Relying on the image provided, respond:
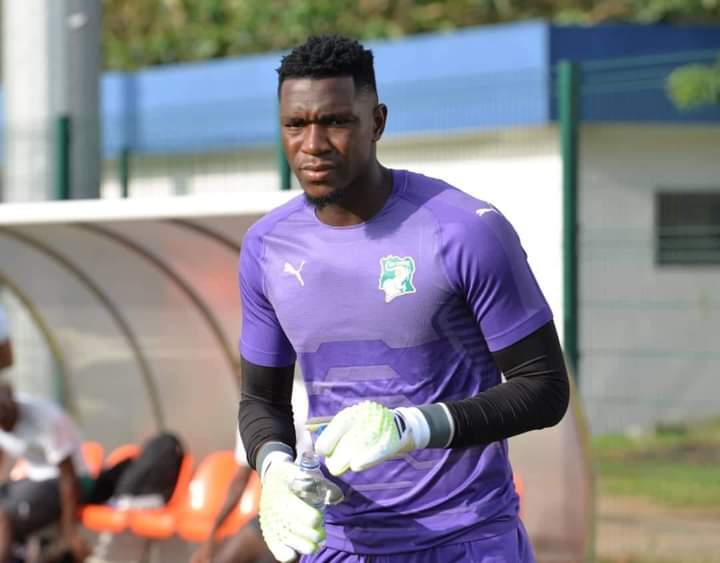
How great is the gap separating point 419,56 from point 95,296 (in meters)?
7.73

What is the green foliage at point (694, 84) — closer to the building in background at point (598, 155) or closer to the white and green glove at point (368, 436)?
the building in background at point (598, 155)

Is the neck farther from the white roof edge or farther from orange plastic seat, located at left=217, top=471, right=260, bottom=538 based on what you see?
orange plastic seat, located at left=217, top=471, right=260, bottom=538

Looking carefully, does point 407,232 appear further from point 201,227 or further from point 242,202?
point 201,227

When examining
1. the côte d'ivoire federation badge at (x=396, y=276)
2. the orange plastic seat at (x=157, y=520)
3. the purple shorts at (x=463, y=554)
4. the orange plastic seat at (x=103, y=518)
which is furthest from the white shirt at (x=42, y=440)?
the côte d'ivoire federation badge at (x=396, y=276)

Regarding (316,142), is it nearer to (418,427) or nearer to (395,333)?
(395,333)

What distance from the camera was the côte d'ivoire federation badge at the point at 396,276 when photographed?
368cm

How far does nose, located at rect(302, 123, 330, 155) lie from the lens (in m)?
3.64

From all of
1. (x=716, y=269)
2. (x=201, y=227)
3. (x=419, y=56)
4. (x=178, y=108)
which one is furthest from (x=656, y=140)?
(x=201, y=227)

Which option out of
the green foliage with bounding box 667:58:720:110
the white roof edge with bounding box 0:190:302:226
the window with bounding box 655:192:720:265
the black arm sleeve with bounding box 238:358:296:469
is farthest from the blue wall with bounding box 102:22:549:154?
the black arm sleeve with bounding box 238:358:296:469

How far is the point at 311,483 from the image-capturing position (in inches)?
142

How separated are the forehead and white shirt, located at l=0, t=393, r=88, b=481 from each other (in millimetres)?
5385

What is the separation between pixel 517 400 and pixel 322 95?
2.67 ft

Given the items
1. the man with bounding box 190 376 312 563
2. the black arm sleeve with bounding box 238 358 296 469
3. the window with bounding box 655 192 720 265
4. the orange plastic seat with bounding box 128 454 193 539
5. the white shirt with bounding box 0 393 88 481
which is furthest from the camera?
the window with bounding box 655 192 720 265

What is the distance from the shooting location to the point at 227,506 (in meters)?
7.96
